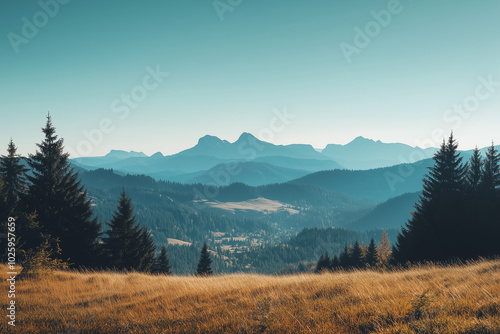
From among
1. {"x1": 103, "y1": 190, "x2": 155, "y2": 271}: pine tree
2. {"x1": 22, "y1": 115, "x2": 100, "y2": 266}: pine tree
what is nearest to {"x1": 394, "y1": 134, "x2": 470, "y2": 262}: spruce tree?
{"x1": 103, "y1": 190, "x2": 155, "y2": 271}: pine tree

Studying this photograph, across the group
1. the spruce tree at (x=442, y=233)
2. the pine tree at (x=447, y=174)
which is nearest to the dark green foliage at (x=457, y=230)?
the spruce tree at (x=442, y=233)

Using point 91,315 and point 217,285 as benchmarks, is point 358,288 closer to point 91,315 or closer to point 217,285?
point 217,285

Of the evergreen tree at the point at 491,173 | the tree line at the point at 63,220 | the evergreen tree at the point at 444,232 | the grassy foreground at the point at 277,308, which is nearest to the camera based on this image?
the grassy foreground at the point at 277,308

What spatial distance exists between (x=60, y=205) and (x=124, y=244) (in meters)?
8.01

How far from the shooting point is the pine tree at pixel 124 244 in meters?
30.7

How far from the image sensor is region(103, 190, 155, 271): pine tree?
30656 mm

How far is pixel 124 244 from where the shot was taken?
102 feet

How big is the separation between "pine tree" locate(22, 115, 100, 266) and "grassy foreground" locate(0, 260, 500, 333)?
1875 centimetres

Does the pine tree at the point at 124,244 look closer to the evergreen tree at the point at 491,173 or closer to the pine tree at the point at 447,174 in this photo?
the pine tree at the point at 447,174

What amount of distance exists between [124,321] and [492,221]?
26914mm

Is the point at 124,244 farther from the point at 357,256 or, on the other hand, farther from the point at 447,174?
the point at 357,256

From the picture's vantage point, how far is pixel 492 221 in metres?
21.2

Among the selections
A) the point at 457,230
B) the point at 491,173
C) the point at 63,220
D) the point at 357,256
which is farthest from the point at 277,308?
the point at 357,256

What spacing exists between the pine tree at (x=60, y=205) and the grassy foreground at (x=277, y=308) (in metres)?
18.7
